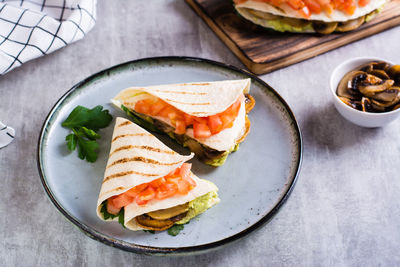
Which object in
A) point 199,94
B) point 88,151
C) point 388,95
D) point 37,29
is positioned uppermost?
point 37,29

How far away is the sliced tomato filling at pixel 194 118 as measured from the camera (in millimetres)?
3215

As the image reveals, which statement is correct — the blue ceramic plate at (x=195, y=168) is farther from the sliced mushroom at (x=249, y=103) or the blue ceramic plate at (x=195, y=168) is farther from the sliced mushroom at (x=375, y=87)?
the sliced mushroom at (x=375, y=87)

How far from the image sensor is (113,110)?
3.56 metres

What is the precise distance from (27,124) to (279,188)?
2.23 metres

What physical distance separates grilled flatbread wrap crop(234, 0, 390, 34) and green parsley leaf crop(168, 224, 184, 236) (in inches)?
90.8

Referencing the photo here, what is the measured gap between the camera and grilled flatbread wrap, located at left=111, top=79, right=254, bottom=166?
3.17 metres

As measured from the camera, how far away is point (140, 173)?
9.39 feet

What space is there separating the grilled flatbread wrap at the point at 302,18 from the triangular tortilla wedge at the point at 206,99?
3.47 ft

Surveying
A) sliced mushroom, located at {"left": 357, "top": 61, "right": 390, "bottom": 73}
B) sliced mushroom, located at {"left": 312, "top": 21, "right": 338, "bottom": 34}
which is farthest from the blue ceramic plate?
sliced mushroom, located at {"left": 312, "top": 21, "right": 338, "bottom": 34}

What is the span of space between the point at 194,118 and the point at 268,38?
55.5 inches

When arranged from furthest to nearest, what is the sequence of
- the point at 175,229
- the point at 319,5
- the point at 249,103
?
1. the point at 319,5
2. the point at 249,103
3. the point at 175,229

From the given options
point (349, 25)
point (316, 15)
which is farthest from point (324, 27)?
point (349, 25)

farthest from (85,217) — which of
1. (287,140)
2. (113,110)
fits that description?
(287,140)

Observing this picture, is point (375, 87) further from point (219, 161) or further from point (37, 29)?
point (37, 29)
